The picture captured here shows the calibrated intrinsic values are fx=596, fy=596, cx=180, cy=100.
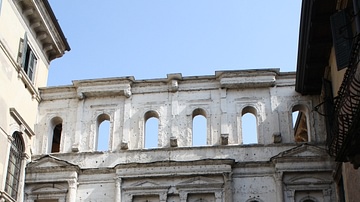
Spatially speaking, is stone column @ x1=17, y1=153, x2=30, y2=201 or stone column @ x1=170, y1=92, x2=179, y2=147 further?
stone column @ x1=170, y1=92, x2=179, y2=147

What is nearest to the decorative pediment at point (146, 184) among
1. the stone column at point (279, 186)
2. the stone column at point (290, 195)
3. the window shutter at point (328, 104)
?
the stone column at point (279, 186)

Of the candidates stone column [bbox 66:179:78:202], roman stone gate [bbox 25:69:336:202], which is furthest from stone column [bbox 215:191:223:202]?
stone column [bbox 66:179:78:202]

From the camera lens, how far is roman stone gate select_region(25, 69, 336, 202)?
65.8ft

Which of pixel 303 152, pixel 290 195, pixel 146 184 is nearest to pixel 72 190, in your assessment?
pixel 146 184

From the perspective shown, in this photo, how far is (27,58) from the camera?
70.4 feet

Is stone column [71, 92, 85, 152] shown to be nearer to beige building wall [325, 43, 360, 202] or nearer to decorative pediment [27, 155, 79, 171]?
decorative pediment [27, 155, 79, 171]

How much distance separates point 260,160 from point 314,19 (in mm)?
5893

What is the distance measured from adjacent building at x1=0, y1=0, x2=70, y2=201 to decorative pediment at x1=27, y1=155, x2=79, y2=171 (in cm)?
33

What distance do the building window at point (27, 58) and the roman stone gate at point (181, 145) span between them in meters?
1.10


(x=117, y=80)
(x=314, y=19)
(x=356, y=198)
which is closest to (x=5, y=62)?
(x=117, y=80)

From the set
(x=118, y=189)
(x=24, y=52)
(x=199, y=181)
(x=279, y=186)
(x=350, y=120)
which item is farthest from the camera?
(x=24, y=52)

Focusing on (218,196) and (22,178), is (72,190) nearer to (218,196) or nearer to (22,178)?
(22,178)

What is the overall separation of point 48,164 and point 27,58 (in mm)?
3889

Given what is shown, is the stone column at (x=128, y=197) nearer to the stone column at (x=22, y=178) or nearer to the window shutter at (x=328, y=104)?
the stone column at (x=22, y=178)
